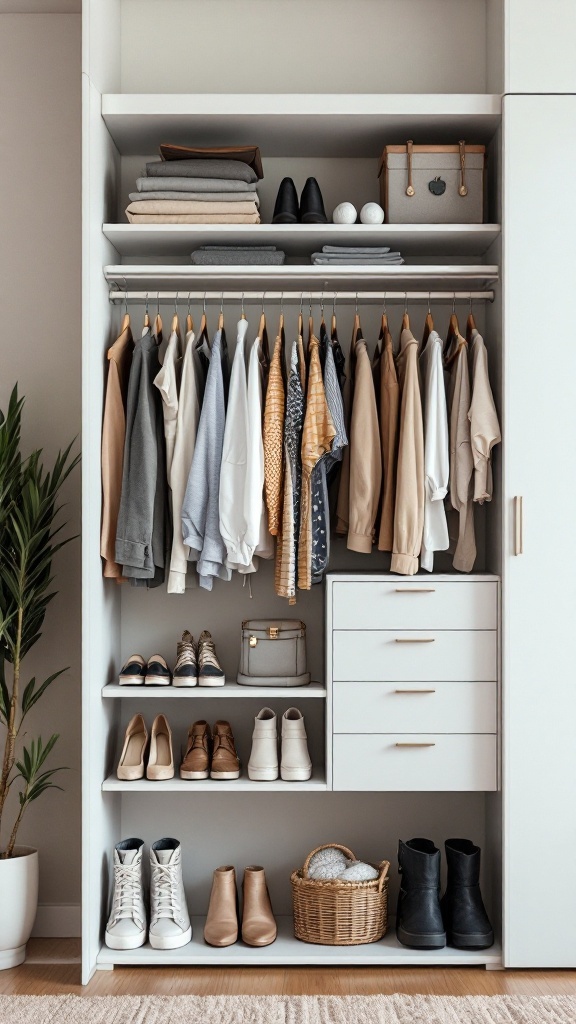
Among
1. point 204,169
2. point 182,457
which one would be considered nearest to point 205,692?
point 182,457

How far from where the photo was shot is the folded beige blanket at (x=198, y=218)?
2680 mm

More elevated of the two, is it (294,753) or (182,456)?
(182,456)

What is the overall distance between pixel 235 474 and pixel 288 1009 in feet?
4.75

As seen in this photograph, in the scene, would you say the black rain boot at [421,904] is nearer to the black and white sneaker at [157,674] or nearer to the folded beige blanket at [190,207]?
the black and white sneaker at [157,674]

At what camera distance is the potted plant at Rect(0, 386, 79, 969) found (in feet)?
8.63

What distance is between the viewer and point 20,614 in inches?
105

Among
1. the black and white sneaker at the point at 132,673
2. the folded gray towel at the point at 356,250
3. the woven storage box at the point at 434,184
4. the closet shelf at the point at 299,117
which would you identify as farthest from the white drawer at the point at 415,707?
the closet shelf at the point at 299,117

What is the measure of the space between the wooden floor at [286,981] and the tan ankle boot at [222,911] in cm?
8

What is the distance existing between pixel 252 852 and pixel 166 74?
2592 millimetres

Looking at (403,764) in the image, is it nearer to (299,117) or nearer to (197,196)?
(197,196)

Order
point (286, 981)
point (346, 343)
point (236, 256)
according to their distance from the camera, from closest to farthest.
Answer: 1. point (286, 981)
2. point (236, 256)
3. point (346, 343)

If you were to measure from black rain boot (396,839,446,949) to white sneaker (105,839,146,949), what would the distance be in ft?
2.52

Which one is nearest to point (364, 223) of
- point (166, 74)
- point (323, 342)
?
point (323, 342)

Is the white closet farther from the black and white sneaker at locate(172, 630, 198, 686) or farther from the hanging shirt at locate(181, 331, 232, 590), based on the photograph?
the hanging shirt at locate(181, 331, 232, 590)
